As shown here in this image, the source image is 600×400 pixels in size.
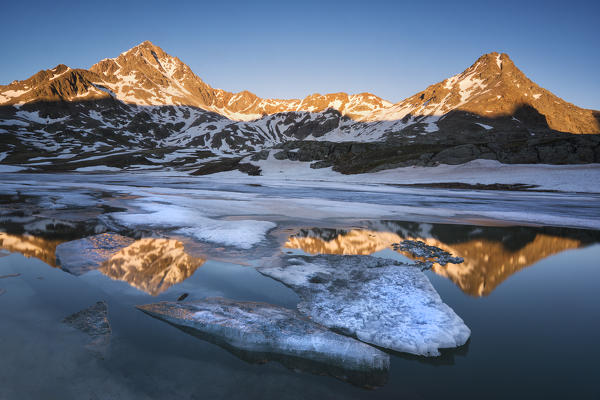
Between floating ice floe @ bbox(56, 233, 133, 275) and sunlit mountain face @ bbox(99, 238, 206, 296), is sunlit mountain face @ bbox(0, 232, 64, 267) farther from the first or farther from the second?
sunlit mountain face @ bbox(99, 238, 206, 296)

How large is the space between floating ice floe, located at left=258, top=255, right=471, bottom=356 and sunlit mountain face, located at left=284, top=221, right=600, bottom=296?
118cm

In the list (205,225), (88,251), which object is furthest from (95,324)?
(205,225)

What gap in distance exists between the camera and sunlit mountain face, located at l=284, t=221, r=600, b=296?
7375 millimetres

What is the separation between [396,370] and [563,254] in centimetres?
912

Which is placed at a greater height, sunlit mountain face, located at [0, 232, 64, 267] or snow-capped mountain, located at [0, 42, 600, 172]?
snow-capped mountain, located at [0, 42, 600, 172]

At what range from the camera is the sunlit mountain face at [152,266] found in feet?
20.8

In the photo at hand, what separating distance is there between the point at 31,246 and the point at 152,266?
4545 millimetres

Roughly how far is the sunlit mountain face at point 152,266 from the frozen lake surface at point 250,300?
48 millimetres

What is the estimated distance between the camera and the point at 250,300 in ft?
18.7

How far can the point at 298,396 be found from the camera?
3.29m

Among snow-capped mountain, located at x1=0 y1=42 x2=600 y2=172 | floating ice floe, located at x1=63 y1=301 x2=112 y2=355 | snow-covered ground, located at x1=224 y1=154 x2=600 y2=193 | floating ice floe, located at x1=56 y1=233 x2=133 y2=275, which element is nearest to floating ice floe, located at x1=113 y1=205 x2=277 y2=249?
floating ice floe, located at x1=56 y1=233 x2=133 y2=275

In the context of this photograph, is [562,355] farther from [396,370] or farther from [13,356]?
[13,356]

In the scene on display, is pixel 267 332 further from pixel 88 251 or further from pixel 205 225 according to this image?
pixel 205 225

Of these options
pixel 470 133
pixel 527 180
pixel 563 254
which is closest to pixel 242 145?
pixel 470 133
